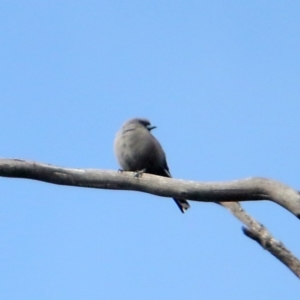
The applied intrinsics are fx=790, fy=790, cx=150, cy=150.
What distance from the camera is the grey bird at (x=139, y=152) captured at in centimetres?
849

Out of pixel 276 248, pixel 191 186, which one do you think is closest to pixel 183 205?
pixel 191 186

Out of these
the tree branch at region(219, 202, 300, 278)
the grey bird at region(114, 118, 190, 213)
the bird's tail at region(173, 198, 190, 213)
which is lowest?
the tree branch at region(219, 202, 300, 278)

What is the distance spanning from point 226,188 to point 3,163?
4.77 ft

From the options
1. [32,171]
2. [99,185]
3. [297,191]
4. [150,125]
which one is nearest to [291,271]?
[297,191]

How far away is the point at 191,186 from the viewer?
5.01m

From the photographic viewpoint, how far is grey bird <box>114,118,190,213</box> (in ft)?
27.9

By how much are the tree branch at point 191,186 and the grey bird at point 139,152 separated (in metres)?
2.83

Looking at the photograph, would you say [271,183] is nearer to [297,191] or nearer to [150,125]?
[297,191]

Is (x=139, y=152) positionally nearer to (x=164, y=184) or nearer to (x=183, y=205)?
(x=183, y=205)

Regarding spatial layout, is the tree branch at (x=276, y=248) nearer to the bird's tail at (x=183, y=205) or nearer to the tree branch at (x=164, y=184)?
the tree branch at (x=164, y=184)

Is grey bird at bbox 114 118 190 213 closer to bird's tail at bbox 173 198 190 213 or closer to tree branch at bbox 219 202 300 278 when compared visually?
bird's tail at bbox 173 198 190 213

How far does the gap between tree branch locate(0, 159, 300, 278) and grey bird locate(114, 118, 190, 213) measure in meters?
2.83

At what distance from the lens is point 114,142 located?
29.2 ft

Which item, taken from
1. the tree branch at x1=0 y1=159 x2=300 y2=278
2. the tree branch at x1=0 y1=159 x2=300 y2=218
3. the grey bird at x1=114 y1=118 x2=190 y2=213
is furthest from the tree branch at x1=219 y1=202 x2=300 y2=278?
the grey bird at x1=114 y1=118 x2=190 y2=213
